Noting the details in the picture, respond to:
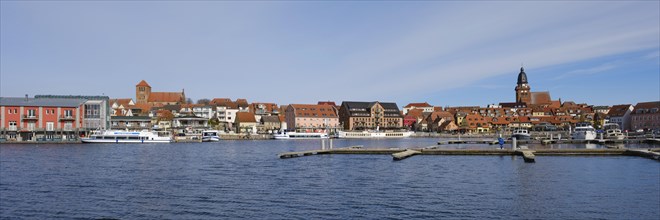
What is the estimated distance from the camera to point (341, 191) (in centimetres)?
2822

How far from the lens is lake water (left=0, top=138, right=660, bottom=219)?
2217 centimetres

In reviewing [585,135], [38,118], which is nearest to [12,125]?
[38,118]

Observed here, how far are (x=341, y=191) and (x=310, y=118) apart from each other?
135448 mm

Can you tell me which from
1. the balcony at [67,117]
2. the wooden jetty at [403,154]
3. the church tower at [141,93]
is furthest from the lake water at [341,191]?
the church tower at [141,93]

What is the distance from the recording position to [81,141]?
91875 mm

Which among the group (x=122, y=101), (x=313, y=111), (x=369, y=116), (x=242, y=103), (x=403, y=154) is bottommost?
(x=403, y=154)

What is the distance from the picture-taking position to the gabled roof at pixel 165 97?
185 meters

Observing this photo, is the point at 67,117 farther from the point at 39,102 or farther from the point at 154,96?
the point at 154,96

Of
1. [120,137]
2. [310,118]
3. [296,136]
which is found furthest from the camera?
[310,118]

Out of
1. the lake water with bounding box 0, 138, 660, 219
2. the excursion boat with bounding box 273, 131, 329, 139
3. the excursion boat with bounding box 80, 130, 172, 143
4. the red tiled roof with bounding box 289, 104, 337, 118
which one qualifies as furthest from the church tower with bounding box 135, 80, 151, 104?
the lake water with bounding box 0, 138, 660, 219

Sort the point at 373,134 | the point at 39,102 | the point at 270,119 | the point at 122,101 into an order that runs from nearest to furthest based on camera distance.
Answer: the point at 39,102 < the point at 373,134 < the point at 270,119 < the point at 122,101

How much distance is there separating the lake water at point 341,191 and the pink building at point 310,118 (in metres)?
118

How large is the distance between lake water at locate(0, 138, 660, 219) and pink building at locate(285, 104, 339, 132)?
118m

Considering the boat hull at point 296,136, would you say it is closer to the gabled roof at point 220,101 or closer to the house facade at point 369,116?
the house facade at point 369,116
